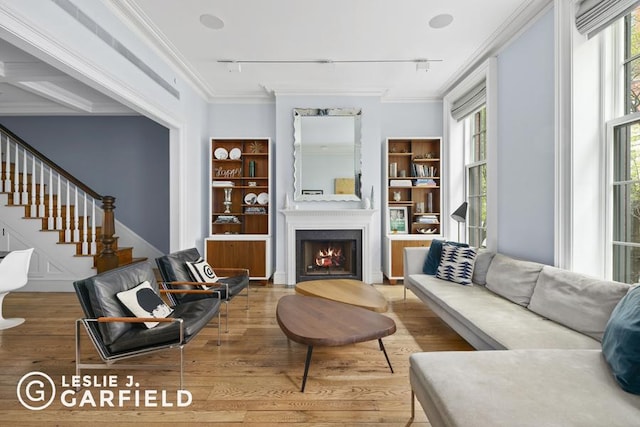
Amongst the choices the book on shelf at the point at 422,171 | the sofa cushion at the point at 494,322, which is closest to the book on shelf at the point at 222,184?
the book on shelf at the point at 422,171

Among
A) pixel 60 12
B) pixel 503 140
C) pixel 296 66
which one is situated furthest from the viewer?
pixel 296 66

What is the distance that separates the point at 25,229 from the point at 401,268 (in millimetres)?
5481

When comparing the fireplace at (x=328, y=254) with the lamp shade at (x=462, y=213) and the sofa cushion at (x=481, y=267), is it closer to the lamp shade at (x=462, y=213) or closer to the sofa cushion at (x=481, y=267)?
the lamp shade at (x=462, y=213)

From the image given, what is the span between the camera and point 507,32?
3162mm

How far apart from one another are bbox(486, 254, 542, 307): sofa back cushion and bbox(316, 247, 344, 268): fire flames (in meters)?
2.35

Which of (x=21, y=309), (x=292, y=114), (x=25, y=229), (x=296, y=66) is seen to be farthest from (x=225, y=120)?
(x=21, y=309)

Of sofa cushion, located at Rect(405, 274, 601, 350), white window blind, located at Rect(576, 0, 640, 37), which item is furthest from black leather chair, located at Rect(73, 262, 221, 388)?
white window blind, located at Rect(576, 0, 640, 37)

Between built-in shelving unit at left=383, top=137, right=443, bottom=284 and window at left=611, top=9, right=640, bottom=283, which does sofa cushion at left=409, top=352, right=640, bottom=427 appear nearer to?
window at left=611, top=9, right=640, bottom=283

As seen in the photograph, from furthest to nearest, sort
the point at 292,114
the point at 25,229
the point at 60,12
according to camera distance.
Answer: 1. the point at 292,114
2. the point at 25,229
3. the point at 60,12

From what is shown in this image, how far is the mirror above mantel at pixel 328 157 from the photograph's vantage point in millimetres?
4836

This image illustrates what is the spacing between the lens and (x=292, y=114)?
190 inches

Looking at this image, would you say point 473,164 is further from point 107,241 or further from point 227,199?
point 107,241

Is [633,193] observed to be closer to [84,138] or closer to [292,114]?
[292,114]

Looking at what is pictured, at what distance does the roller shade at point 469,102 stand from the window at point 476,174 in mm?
125
